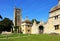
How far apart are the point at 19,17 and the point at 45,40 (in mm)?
80075

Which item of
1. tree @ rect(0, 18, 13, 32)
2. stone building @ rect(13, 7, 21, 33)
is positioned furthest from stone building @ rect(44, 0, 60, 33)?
stone building @ rect(13, 7, 21, 33)

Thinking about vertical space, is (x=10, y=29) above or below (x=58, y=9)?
below

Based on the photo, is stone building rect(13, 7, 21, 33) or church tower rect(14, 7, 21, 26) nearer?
stone building rect(13, 7, 21, 33)

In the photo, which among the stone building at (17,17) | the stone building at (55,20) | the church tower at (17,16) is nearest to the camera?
the stone building at (55,20)

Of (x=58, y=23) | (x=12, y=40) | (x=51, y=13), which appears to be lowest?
(x=12, y=40)

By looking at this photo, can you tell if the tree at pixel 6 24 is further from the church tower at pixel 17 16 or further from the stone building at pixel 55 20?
the stone building at pixel 55 20

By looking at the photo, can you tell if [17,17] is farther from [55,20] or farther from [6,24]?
[55,20]

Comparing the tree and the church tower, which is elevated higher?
the church tower

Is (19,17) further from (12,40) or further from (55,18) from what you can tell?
(12,40)

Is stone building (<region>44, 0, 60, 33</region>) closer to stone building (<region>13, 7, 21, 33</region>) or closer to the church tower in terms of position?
stone building (<region>13, 7, 21, 33</region>)

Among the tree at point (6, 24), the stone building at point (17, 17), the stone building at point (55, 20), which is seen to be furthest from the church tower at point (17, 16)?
the stone building at point (55, 20)

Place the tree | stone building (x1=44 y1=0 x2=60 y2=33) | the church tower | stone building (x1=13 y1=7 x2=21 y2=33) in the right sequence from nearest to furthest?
stone building (x1=44 y1=0 x2=60 y2=33), the tree, stone building (x1=13 y1=7 x2=21 y2=33), the church tower

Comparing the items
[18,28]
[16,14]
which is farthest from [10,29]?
[16,14]

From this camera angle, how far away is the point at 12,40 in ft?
93.6
